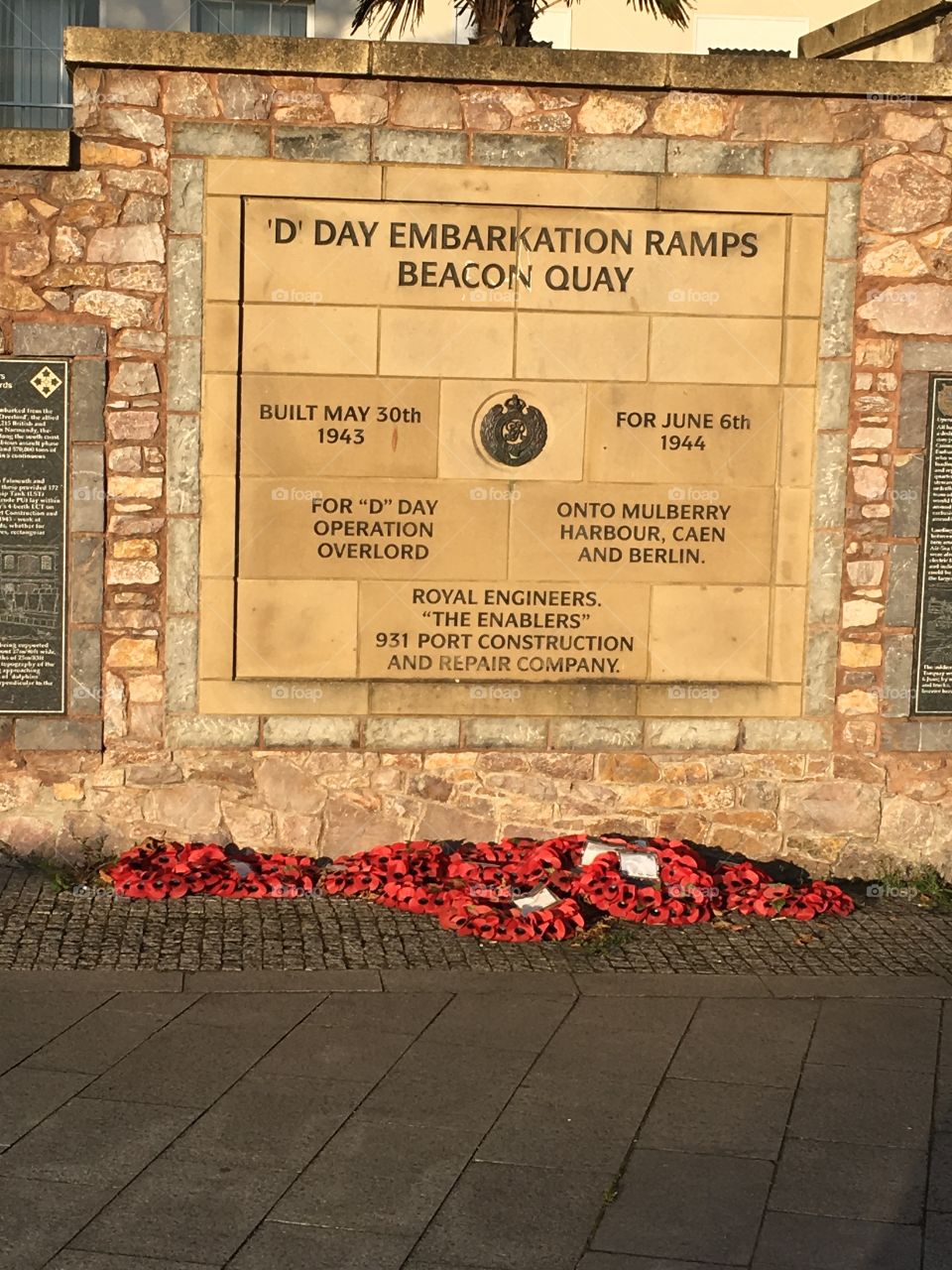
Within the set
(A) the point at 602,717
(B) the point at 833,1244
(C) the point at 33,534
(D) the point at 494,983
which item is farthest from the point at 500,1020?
(C) the point at 33,534

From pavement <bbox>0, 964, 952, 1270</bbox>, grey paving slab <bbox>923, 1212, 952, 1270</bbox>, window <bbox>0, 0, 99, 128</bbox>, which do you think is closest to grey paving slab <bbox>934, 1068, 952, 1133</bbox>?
pavement <bbox>0, 964, 952, 1270</bbox>

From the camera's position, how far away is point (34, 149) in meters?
8.49

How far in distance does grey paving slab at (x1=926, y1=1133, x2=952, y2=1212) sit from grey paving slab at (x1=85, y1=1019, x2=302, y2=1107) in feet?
8.01

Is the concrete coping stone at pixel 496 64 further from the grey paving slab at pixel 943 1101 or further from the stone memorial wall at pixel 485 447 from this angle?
the grey paving slab at pixel 943 1101

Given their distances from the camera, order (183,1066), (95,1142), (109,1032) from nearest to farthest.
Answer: (95,1142)
(183,1066)
(109,1032)

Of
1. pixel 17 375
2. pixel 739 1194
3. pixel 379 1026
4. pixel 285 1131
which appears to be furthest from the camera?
pixel 17 375

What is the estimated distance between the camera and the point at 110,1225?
488 cm

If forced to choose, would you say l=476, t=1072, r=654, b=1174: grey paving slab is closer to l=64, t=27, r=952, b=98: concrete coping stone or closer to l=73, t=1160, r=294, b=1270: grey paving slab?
l=73, t=1160, r=294, b=1270: grey paving slab

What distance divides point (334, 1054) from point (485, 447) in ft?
12.0

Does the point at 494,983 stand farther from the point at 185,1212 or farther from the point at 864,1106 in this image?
the point at 185,1212

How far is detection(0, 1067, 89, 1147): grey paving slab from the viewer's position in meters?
5.59

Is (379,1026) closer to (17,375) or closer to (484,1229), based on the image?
(484,1229)

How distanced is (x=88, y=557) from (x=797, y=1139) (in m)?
4.90

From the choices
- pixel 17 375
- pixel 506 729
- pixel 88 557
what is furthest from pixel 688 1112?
pixel 17 375
